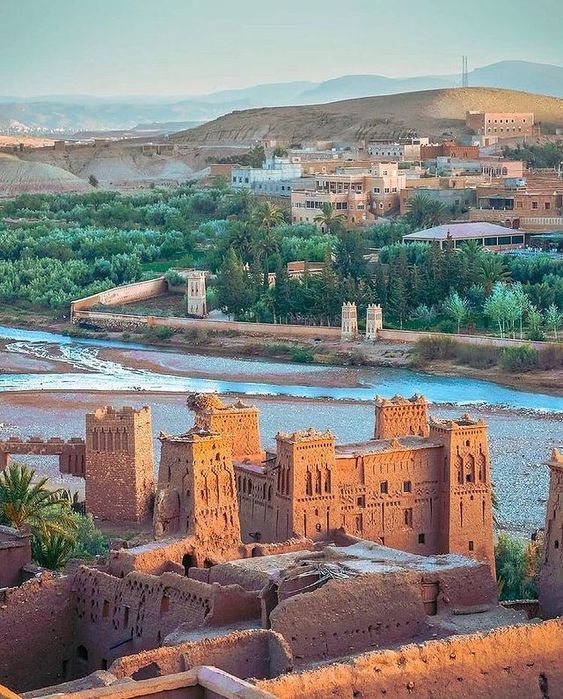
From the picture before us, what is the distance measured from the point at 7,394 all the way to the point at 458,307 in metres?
19.0

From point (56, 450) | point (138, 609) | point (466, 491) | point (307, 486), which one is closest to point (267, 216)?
point (56, 450)

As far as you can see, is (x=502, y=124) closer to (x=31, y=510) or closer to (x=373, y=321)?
(x=373, y=321)

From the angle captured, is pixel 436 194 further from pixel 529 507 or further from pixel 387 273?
pixel 529 507

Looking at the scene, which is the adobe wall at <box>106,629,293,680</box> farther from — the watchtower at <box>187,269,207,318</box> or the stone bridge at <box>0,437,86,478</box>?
the watchtower at <box>187,269,207,318</box>

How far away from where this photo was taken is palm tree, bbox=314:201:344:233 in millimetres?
94938

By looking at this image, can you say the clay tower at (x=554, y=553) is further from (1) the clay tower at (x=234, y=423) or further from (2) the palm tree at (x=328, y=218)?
(2) the palm tree at (x=328, y=218)

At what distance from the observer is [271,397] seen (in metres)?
58.3

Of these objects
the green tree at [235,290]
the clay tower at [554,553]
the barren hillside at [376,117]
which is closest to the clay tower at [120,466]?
the clay tower at [554,553]

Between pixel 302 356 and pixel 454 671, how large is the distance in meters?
46.8

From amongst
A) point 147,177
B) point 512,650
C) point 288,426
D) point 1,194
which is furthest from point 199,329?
point 147,177

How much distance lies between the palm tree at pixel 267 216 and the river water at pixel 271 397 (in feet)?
64.8

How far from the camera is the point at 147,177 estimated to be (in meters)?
148

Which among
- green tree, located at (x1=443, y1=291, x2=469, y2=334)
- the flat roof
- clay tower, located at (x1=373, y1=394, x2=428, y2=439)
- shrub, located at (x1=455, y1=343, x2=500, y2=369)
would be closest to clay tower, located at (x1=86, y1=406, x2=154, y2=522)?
clay tower, located at (x1=373, y1=394, x2=428, y2=439)

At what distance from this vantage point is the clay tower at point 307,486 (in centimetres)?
3216
